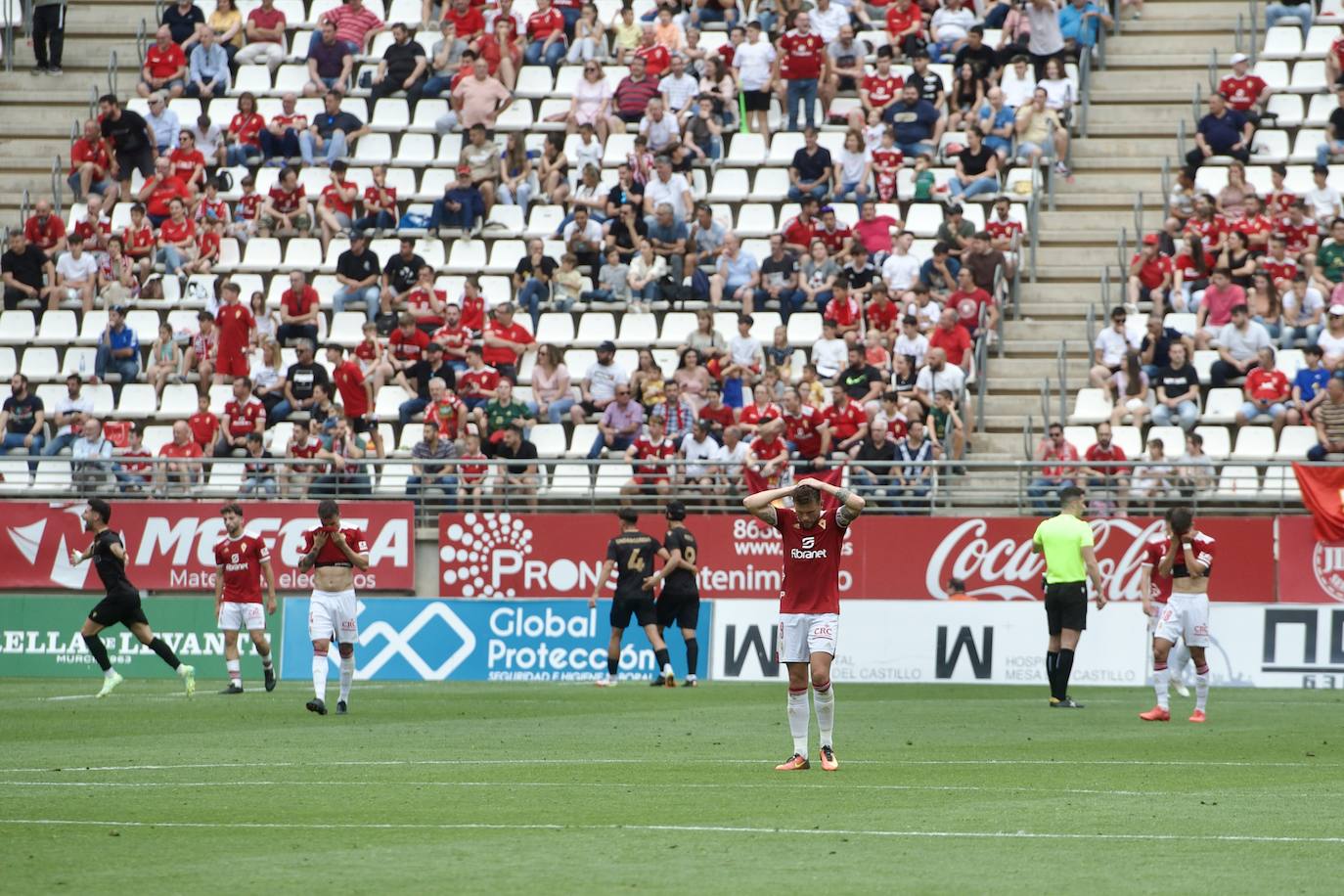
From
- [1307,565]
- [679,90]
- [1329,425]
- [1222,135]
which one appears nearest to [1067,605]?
[1307,565]

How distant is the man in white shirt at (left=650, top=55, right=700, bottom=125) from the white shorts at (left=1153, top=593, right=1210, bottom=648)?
626 inches

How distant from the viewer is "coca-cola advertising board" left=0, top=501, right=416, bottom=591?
28516 millimetres

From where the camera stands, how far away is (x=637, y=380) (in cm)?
2988

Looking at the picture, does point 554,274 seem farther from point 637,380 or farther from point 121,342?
point 121,342

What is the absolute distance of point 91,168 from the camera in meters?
36.0

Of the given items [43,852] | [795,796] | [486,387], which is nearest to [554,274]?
[486,387]

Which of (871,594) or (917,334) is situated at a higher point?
(917,334)

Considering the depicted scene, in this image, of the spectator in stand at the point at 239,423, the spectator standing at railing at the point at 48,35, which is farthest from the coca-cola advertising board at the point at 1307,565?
the spectator standing at railing at the point at 48,35

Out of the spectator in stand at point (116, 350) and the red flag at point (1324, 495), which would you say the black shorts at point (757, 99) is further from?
the red flag at point (1324, 495)

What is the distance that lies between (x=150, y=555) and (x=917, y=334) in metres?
11.5

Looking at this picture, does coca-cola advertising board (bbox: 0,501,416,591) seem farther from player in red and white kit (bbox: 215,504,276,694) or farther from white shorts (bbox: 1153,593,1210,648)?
white shorts (bbox: 1153,593,1210,648)

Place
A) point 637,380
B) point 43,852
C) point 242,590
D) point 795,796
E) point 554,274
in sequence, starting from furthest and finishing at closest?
point 554,274, point 637,380, point 242,590, point 795,796, point 43,852

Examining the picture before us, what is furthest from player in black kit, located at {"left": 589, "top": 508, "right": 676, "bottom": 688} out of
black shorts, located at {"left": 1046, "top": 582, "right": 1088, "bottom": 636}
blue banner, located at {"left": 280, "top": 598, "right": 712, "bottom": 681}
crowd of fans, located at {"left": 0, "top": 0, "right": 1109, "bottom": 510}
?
black shorts, located at {"left": 1046, "top": 582, "right": 1088, "bottom": 636}

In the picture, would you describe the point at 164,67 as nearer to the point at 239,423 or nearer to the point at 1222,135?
the point at 239,423
